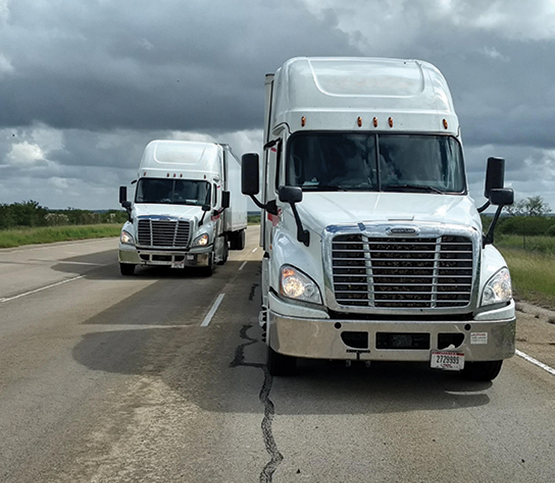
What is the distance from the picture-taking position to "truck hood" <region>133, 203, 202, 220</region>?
1862cm

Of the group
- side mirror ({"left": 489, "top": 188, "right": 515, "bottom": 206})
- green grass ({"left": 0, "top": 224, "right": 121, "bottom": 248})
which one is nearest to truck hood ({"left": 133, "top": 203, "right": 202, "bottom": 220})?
side mirror ({"left": 489, "top": 188, "right": 515, "bottom": 206})

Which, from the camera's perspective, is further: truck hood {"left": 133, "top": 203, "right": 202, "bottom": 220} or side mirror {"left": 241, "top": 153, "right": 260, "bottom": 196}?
truck hood {"left": 133, "top": 203, "right": 202, "bottom": 220}

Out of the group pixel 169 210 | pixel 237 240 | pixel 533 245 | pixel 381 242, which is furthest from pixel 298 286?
pixel 533 245

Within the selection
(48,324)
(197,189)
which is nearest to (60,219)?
(197,189)

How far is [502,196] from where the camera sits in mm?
7309

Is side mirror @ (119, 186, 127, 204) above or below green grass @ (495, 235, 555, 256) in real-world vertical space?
above

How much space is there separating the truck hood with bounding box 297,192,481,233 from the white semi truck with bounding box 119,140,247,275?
11229 millimetres

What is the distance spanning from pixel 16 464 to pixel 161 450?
3.05 ft

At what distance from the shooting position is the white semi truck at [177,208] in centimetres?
1847

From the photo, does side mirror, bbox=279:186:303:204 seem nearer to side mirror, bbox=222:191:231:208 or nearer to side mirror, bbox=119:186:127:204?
side mirror, bbox=119:186:127:204

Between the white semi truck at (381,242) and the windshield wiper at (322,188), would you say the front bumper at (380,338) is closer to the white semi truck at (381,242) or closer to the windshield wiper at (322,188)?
the white semi truck at (381,242)

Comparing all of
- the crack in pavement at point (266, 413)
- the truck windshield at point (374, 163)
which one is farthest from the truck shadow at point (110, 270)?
the truck windshield at point (374, 163)

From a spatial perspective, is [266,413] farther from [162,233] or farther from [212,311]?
[162,233]

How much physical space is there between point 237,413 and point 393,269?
72.2 inches
